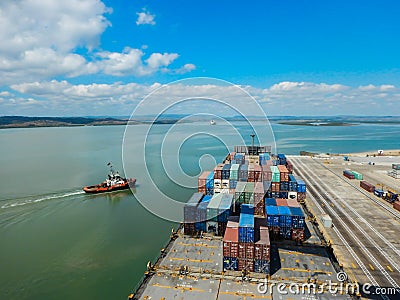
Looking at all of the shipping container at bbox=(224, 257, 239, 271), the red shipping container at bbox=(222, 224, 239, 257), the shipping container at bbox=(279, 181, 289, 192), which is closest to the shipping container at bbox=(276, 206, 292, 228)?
the red shipping container at bbox=(222, 224, 239, 257)

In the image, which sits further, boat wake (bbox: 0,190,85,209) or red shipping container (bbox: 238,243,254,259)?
boat wake (bbox: 0,190,85,209)

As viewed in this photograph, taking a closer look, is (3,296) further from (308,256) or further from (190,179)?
(190,179)

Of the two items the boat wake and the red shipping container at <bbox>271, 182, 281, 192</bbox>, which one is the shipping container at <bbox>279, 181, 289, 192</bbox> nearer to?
the red shipping container at <bbox>271, 182, 281, 192</bbox>

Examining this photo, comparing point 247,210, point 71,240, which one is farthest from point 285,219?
point 71,240

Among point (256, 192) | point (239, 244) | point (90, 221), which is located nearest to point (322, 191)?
point (256, 192)

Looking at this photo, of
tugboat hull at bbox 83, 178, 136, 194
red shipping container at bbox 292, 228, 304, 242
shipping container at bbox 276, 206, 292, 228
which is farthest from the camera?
tugboat hull at bbox 83, 178, 136, 194

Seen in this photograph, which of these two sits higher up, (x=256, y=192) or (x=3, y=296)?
(x=256, y=192)

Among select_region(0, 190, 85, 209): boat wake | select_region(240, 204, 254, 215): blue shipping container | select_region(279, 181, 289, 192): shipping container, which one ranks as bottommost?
select_region(0, 190, 85, 209): boat wake
